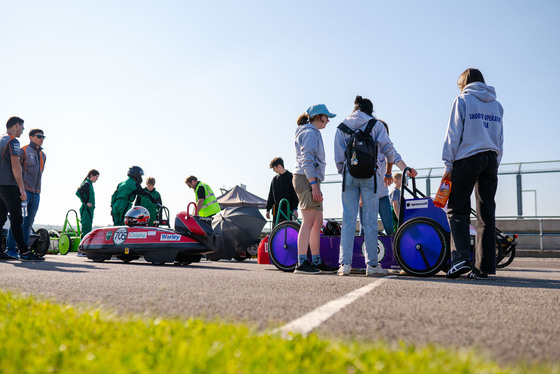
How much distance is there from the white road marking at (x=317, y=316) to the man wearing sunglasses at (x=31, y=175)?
20.8 ft

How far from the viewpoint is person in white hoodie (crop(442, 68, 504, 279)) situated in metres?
5.25

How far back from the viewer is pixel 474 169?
5.26 m

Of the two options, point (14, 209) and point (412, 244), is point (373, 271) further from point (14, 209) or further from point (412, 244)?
point (14, 209)

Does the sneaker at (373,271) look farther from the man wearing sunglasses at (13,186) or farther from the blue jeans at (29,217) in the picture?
the blue jeans at (29,217)

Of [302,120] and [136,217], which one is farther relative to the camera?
[136,217]

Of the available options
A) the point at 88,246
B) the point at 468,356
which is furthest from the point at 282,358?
the point at 88,246

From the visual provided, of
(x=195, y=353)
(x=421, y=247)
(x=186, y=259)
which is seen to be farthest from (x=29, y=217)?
(x=195, y=353)

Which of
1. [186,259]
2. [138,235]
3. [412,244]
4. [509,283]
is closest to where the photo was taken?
[509,283]

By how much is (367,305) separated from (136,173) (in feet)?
27.8

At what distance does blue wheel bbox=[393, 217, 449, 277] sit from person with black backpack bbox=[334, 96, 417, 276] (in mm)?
319

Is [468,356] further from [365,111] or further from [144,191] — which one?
[144,191]

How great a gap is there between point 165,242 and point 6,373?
668 centimetres

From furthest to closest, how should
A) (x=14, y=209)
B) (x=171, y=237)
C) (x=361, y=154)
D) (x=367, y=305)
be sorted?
(x=171, y=237) < (x=14, y=209) < (x=361, y=154) < (x=367, y=305)

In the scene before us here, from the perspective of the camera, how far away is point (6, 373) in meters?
→ 1.51
